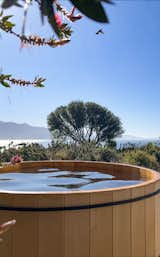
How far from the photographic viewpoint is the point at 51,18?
2.15 feet

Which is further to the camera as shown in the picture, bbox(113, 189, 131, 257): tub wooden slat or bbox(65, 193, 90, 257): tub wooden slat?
bbox(113, 189, 131, 257): tub wooden slat

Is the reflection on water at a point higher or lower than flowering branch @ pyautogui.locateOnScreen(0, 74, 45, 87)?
lower

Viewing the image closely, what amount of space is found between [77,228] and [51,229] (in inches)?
9.0

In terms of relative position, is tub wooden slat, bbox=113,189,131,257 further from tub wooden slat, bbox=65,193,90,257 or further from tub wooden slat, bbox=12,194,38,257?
tub wooden slat, bbox=12,194,38,257

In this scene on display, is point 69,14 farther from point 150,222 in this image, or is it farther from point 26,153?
point 26,153

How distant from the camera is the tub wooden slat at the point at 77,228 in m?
2.52

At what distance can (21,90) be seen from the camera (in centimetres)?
152

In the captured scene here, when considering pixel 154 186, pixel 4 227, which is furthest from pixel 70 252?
pixel 4 227

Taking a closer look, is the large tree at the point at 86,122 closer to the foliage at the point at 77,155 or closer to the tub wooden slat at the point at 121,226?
the foliage at the point at 77,155

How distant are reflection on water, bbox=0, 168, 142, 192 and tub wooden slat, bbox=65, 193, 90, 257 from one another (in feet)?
4.00

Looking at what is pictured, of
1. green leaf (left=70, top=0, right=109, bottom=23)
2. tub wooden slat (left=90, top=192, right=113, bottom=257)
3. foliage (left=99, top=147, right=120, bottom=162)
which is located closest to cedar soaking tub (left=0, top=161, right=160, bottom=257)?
tub wooden slat (left=90, top=192, right=113, bottom=257)

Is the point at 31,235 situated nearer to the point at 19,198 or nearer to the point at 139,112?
the point at 19,198

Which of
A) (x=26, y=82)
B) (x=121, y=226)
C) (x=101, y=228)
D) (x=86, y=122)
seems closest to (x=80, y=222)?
(x=101, y=228)

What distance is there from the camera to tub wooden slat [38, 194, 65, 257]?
249 cm
